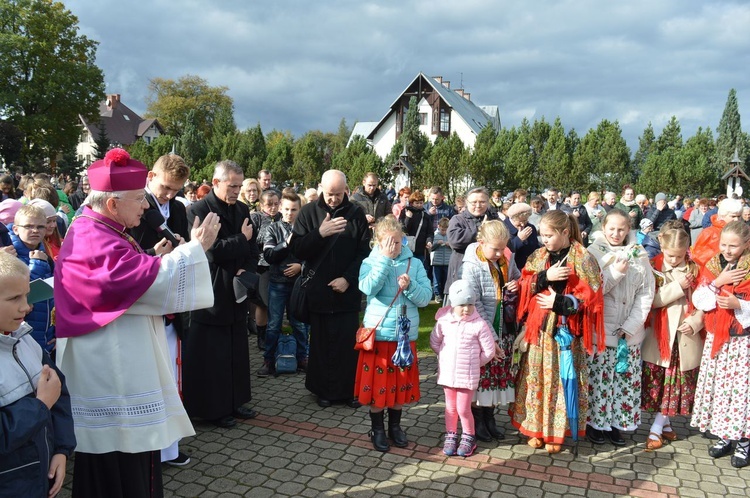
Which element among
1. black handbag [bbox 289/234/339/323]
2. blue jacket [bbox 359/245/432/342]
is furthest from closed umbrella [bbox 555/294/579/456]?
black handbag [bbox 289/234/339/323]

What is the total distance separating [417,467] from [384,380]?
67cm

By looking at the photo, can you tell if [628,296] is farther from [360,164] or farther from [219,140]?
[219,140]

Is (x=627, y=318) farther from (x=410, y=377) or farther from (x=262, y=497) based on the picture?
(x=262, y=497)

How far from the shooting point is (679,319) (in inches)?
182

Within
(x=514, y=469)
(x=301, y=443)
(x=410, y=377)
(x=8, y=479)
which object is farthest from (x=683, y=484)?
(x=8, y=479)

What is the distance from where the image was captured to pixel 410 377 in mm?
4574

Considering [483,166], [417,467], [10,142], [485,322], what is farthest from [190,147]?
[417,467]

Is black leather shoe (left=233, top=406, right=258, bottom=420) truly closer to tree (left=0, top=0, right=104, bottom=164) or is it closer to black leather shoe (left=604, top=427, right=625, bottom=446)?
black leather shoe (left=604, top=427, right=625, bottom=446)

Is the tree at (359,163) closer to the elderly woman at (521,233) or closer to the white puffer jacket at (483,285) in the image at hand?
the elderly woman at (521,233)

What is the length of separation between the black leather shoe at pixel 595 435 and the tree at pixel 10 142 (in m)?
36.5

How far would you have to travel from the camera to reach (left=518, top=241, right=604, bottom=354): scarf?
4352mm

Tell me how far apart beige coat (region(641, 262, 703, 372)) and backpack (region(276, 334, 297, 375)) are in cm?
363

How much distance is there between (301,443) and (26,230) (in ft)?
8.78

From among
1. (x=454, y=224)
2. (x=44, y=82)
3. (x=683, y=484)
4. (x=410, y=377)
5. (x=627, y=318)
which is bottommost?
(x=683, y=484)
